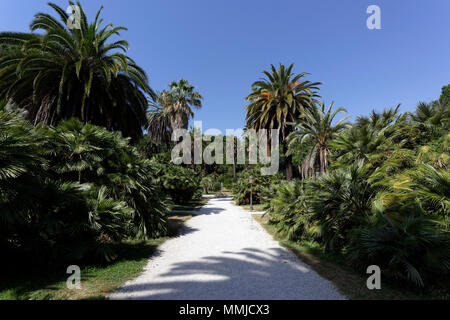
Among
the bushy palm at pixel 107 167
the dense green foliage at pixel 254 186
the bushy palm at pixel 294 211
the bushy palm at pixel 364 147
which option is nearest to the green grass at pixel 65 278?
the bushy palm at pixel 107 167

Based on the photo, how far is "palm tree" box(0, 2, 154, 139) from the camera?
8219 mm

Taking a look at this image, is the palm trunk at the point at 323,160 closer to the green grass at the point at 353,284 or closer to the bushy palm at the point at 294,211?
the bushy palm at the point at 294,211

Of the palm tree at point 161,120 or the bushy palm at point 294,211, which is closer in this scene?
the bushy palm at point 294,211

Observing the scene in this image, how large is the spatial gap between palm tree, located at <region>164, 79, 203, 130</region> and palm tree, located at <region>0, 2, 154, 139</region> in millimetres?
10629

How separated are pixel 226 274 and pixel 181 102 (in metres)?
19.2

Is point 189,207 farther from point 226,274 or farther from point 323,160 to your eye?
point 226,274

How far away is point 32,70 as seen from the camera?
8469mm

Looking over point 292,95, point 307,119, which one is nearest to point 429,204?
point 307,119

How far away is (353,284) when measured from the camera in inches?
152

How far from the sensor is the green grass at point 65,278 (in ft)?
11.0

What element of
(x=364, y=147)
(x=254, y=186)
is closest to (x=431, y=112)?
(x=364, y=147)

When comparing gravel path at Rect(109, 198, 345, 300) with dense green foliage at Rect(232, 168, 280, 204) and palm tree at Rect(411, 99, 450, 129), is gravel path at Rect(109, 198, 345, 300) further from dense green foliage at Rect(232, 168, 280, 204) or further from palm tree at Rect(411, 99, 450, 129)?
palm tree at Rect(411, 99, 450, 129)

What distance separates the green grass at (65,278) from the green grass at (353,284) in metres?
4.01
